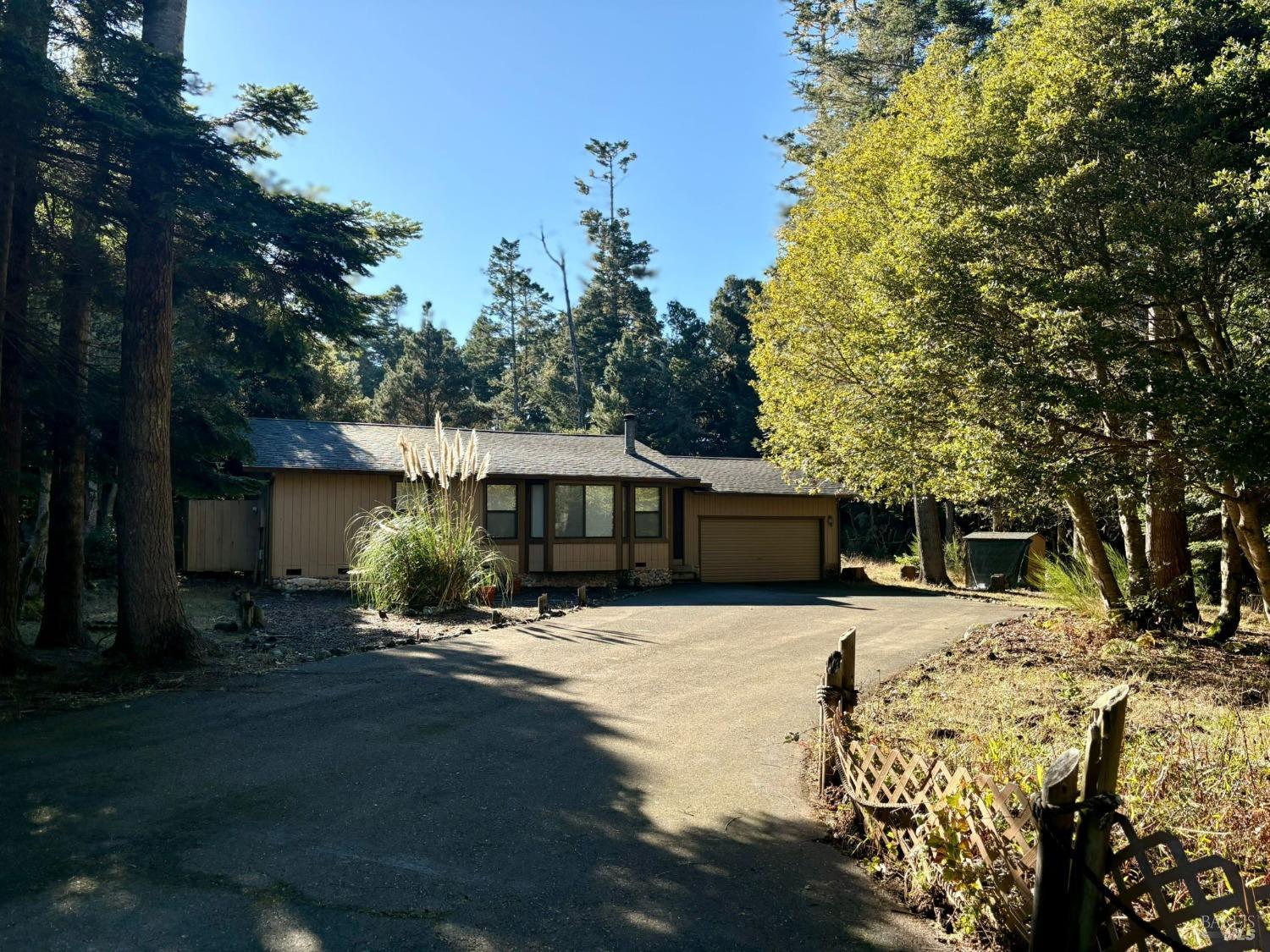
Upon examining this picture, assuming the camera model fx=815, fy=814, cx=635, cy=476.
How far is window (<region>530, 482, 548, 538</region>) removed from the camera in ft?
65.6

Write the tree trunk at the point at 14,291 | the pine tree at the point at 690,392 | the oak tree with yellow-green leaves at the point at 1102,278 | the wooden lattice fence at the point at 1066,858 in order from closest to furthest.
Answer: the wooden lattice fence at the point at 1066,858, the tree trunk at the point at 14,291, the oak tree with yellow-green leaves at the point at 1102,278, the pine tree at the point at 690,392

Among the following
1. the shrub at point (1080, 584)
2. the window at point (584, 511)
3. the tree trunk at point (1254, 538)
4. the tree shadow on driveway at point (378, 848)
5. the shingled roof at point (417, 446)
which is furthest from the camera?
the window at point (584, 511)

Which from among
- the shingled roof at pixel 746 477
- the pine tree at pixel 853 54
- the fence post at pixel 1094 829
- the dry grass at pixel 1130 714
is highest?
the pine tree at pixel 853 54

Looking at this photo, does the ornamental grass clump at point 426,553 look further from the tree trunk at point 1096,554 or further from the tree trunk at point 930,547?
the tree trunk at point 930,547

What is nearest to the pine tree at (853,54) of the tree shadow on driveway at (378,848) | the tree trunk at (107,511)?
the tree shadow on driveway at (378,848)

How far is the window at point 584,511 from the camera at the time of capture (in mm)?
20266

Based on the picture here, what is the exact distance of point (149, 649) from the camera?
8273 millimetres

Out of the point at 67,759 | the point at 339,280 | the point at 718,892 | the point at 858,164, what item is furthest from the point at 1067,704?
the point at 858,164

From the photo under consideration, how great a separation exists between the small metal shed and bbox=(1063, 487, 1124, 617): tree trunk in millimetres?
10208

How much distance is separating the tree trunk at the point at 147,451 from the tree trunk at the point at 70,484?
42.0 inches

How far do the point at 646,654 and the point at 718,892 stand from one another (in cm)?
635

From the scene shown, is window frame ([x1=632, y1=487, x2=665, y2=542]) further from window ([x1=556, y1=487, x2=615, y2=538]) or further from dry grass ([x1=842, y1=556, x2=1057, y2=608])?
dry grass ([x1=842, y1=556, x2=1057, y2=608])

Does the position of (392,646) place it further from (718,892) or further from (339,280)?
(718,892)

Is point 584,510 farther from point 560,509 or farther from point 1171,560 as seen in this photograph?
point 1171,560
